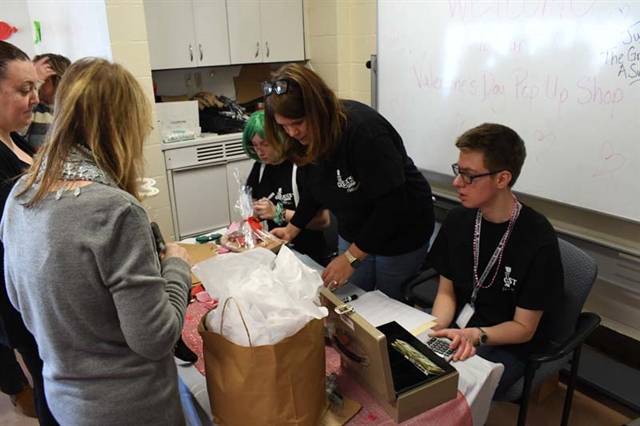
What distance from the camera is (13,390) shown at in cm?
212

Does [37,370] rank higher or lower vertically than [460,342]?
lower

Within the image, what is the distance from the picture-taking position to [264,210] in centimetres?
212

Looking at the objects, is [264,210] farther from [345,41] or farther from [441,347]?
[345,41]

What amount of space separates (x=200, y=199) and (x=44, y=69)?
128 centimetres

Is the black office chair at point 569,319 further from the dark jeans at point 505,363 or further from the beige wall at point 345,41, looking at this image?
the beige wall at point 345,41

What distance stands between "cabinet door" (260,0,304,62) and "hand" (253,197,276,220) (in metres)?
1.89

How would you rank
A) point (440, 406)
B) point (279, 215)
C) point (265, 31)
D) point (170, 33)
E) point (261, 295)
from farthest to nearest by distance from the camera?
point (265, 31)
point (170, 33)
point (279, 215)
point (440, 406)
point (261, 295)

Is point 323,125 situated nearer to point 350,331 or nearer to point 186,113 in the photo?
point 350,331

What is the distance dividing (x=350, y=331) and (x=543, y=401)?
1558 millimetres

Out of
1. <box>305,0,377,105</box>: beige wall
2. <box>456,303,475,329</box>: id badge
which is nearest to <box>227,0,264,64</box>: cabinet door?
<box>305,0,377,105</box>: beige wall

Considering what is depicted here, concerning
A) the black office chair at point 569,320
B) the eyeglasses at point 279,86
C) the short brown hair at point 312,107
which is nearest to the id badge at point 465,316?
the black office chair at point 569,320

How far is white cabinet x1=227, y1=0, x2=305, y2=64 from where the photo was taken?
347 centimetres

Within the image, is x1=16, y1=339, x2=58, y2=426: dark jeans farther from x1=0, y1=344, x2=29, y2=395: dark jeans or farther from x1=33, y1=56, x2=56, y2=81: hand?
x1=33, y1=56, x2=56, y2=81: hand

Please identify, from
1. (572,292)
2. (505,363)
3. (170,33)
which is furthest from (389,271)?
(170,33)
